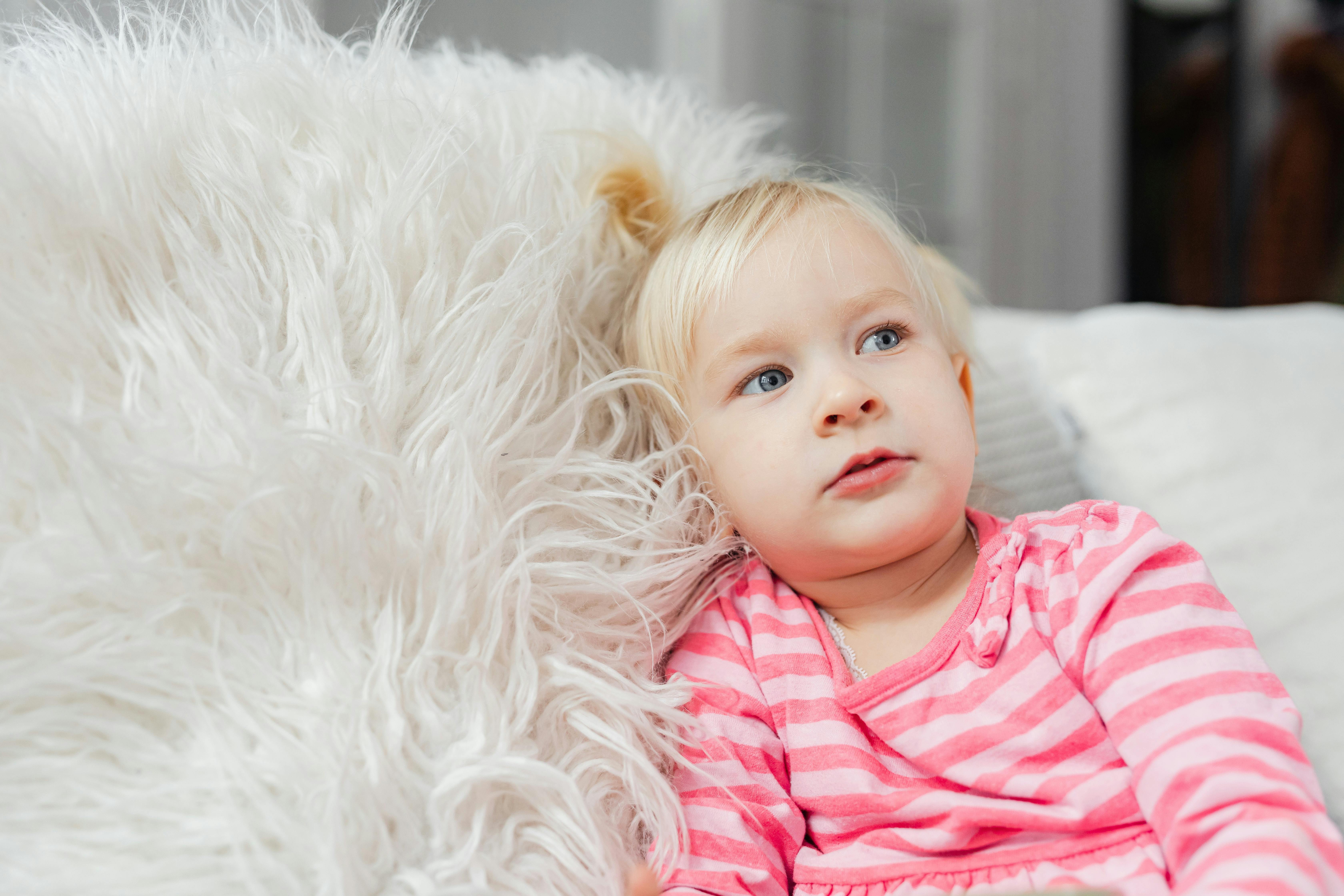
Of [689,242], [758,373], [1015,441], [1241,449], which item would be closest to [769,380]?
[758,373]

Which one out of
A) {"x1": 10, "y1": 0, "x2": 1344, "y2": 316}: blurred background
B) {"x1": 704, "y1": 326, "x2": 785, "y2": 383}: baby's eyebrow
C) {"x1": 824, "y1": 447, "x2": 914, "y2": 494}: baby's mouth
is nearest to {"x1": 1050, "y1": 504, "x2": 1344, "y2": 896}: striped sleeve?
{"x1": 824, "y1": 447, "x2": 914, "y2": 494}: baby's mouth

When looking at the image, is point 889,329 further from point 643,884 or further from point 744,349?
point 643,884

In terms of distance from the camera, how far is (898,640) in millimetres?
635

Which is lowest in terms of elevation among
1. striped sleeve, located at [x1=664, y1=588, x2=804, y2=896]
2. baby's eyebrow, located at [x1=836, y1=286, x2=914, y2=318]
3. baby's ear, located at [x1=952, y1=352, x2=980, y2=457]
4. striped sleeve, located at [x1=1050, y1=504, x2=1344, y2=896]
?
striped sleeve, located at [x1=664, y1=588, x2=804, y2=896]

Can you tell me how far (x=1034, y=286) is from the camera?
258cm

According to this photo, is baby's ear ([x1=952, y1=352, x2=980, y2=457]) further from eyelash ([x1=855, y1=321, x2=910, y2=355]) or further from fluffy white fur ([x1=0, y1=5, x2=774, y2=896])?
fluffy white fur ([x1=0, y1=5, x2=774, y2=896])

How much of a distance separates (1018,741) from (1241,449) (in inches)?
19.3

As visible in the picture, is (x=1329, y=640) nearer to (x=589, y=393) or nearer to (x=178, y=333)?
(x=589, y=393)

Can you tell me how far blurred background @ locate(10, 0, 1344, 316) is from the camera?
2107 mm

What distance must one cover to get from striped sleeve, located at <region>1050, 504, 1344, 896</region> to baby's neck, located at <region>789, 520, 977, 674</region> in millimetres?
81

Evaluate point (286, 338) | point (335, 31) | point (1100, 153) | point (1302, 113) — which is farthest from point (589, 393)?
point (1302, 113)

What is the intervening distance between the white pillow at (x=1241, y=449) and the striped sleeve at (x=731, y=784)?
0.43 metres

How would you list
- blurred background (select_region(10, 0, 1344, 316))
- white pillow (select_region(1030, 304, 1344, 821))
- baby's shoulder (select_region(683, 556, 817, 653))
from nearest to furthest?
baby's shoulder (select_region(683, 556, 817, 653)) → white pillow (select_region(1030, 304, 1344, 821)) → blurred background (select_region(10, 0, 1344, 316))

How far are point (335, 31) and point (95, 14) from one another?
4.50 feet
